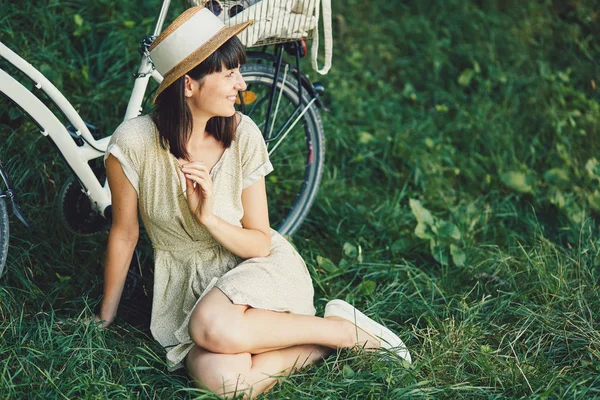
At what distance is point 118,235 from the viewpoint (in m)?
2.68

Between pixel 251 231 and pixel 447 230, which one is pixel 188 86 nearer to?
pixel 251 231

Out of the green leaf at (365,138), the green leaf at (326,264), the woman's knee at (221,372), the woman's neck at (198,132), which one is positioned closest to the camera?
the woman's knee at (221,372)

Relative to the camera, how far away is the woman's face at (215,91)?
8.12 feet

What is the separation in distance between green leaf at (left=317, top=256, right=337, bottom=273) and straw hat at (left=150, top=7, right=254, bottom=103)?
4.02ft

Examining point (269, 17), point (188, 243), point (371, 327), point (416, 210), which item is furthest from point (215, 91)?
point (416, 210)

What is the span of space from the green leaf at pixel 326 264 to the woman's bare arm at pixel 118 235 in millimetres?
939

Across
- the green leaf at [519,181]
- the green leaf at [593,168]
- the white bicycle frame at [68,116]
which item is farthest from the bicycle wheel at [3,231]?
the green leaf at [593,168]

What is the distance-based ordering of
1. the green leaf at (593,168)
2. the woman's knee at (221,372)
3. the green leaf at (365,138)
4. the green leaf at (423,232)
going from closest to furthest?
the woman's knee at (221,372)
the green leaf at (423,232)
the green leaf at (593,168)
the green leaf at (365,138)

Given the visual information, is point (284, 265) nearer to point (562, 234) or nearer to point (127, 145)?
point (127, 145)

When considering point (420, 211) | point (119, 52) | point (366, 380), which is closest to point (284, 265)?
point (366, 380)

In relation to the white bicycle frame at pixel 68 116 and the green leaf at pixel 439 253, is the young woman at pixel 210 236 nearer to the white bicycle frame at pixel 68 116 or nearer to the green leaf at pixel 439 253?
the white bicycle frame at pixel 68 116

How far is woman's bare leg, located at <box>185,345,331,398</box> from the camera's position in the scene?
2486 mm

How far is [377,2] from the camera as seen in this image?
5539 millimetres

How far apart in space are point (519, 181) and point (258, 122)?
148cm
